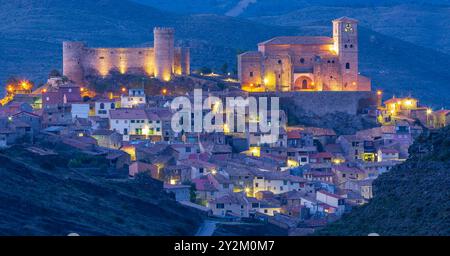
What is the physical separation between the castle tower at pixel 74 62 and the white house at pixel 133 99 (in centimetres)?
382

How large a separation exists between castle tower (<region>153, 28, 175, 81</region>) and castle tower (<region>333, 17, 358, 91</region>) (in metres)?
7.56

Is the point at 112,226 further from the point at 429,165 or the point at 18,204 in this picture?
the point at 429,165

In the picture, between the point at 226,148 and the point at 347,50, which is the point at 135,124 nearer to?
the point at 226,148

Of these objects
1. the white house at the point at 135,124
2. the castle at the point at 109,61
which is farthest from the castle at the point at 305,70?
the white house at the point at 135,124

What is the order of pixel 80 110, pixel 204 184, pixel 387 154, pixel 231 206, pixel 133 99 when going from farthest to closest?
1. pixel 133 99
2. pixel 80 110
3. pixel 387 154
4. pixel 204 184
5. pixel 231 206

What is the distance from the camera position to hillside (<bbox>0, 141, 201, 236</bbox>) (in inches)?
1075

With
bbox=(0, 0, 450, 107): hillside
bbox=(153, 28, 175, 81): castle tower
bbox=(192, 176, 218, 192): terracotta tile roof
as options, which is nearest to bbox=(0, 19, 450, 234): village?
bbox=(192, 176, 218, 192): terracotta tile roof

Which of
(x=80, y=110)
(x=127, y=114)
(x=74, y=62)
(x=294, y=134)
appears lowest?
(x=294, y=134)

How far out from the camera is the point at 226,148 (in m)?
46.8

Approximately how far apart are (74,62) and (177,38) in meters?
36.9

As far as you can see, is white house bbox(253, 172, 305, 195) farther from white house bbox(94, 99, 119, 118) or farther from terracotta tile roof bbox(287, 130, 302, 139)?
white house bbox(94, 99, 119, 118)

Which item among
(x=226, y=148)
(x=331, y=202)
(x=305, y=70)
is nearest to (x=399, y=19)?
(x=305, y=70)
